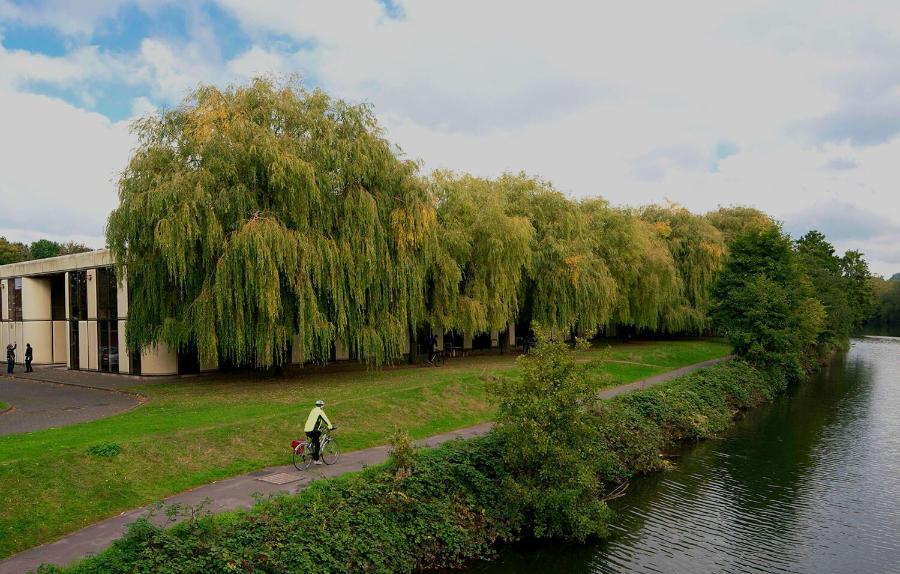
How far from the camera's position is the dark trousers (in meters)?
14.7

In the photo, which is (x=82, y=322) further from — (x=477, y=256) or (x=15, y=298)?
(x=477, y=256)

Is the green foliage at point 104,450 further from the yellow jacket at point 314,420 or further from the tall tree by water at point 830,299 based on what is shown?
the tall tree by water at point 830,299

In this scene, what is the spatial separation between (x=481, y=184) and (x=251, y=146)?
14508 mm

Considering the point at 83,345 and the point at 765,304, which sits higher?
the point at 765,304

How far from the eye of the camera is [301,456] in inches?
595

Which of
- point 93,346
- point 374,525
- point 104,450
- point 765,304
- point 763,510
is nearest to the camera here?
point 374,525

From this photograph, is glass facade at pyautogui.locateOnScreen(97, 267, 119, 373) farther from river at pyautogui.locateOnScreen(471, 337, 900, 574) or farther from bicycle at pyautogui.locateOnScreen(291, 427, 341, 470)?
river at pyautogui.locateOnScreen(471, 337, 900, 574)

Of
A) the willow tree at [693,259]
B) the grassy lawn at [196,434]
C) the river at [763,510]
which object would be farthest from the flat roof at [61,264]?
the willow tree at [693,259]

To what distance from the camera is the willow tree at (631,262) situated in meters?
39.9

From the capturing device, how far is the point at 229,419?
61.4 ft

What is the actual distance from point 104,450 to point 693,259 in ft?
136

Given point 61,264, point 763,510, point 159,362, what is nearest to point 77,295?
point 61,264

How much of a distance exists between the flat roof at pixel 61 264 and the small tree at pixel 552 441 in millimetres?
22490

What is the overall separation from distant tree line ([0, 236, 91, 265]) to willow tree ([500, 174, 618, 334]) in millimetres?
63394
